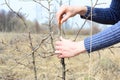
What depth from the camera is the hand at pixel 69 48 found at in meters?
1.80

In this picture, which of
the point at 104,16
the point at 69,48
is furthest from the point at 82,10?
the point at 69,48

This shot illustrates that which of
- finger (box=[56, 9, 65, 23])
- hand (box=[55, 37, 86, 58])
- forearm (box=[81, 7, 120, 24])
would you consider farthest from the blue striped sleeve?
hand (box=[55, 37, 86, 58])

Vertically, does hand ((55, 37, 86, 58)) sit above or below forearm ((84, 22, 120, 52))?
below

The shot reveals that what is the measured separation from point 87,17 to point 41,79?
3105 millimetres

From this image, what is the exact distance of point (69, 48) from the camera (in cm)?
182

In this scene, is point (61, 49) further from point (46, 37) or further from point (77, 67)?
point (77, 67)

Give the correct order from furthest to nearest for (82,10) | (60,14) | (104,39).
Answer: (82,10)
(60,14)
(104,39)

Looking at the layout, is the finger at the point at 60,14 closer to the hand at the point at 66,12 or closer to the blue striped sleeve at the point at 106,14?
the hand at the point at 66,12

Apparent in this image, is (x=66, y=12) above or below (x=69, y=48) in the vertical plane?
above

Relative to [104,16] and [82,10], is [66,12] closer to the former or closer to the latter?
[82,10]

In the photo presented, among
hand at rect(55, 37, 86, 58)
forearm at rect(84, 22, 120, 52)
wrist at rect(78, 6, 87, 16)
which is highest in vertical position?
wrist at rect(78, 6, 87, 16)

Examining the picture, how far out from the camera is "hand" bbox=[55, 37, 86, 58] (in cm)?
180

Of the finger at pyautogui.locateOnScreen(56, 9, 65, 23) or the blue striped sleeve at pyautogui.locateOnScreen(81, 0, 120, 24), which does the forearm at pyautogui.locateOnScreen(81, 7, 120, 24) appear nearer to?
the blue striped sleeve at pyautogui.locateOnScreen(81, 0, 120, 24)

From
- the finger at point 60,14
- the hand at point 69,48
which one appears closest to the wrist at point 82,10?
the finger at point 60,14
